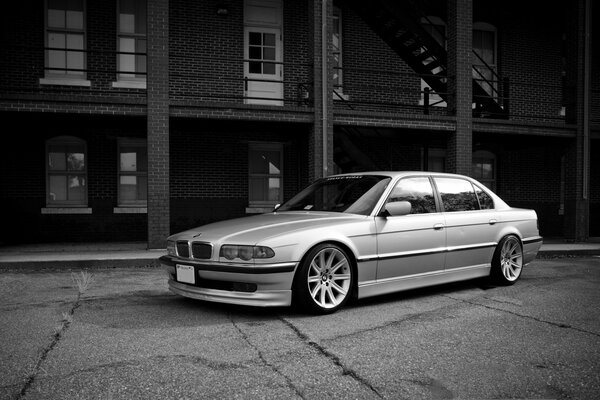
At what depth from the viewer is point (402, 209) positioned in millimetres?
5586

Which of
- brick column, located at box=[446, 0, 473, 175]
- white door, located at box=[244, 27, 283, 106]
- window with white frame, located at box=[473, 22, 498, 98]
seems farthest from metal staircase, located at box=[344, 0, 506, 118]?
window with white frame, located at box=[473, 22, 498, 98]

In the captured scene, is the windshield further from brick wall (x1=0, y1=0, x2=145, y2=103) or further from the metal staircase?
brick wall (x1=0, y1=0, x2=145, y2=103)

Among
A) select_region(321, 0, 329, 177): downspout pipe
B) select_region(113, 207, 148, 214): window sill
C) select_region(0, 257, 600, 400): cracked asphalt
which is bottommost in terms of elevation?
select_region(0, 257, 600, 400): cracked asphalt

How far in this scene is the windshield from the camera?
229 inches

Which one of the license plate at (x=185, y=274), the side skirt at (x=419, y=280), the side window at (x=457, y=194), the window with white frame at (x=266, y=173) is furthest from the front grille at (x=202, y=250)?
the window with white frame at (x=266, y=173)

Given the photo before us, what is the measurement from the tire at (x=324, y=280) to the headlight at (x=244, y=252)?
0.37m

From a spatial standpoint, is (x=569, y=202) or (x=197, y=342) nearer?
(x=197, y=342)

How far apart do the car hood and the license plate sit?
28cm

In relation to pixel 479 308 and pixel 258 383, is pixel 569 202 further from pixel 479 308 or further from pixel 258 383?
pixel 258 383

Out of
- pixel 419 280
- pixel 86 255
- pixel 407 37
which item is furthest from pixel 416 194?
pixel 407 37

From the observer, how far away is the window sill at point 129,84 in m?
13.0

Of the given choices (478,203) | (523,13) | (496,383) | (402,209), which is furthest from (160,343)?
(523,13)

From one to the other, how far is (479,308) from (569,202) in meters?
9.37

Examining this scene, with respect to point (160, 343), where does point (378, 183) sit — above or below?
above
